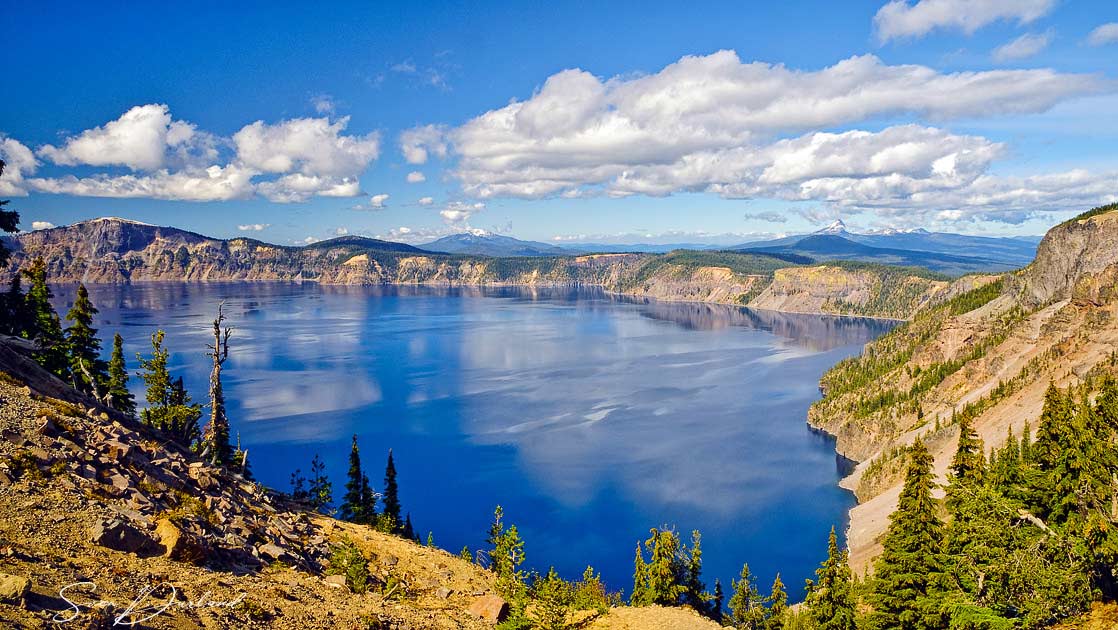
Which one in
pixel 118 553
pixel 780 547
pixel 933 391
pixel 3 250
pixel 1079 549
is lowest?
pixel 780 547

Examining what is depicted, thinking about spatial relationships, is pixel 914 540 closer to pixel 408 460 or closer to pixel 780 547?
pixel 780 547

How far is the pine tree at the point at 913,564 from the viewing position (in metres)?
34.3

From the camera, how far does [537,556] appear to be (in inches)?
3159

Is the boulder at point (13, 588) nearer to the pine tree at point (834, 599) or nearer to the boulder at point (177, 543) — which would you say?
the boulder at point (177, 543)

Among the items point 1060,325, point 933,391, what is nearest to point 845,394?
point 933,391

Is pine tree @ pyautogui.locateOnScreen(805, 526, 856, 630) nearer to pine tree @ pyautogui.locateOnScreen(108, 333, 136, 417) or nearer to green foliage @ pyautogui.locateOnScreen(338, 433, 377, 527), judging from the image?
green foliage @ pyautogui.locateOnScreen(338, 433, 377, 527)

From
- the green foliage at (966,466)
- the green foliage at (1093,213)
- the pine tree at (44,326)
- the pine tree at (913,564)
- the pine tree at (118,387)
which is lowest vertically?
the pine tree at (913,564)

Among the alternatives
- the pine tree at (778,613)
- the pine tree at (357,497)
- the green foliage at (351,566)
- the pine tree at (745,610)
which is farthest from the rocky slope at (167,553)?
the pine tree at (745,610)

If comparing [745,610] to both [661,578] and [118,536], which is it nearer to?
[661,578]

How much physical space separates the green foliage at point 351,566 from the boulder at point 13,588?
A: 11.9 m

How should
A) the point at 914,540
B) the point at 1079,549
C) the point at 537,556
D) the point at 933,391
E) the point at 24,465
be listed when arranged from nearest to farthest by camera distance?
the point at 24,465, the point at 1079,549, the point at 914,540, the point at 537,556, the point at 933,391

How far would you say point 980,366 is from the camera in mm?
135250

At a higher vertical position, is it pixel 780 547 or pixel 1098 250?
pixel 1098 250

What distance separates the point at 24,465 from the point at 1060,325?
511 feet
